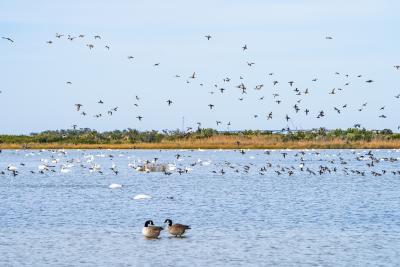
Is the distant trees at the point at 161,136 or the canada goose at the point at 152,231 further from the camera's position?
the distant trees at the point at 161,136

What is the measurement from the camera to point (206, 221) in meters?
26.6

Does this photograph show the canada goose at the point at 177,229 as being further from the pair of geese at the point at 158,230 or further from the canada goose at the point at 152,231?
the canada goose at the point at 152,231

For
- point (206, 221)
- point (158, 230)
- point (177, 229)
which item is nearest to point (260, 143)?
point (206, 221)

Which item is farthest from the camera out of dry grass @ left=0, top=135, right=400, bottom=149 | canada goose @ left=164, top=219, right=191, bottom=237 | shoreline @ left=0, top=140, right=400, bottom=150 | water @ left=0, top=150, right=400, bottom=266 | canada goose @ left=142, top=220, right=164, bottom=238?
dry grass @ left=0, top=135, right=400, bottom=149

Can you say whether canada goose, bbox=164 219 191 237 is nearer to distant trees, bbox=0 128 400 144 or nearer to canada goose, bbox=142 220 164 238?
canada goose, bbox=142 220 164 238

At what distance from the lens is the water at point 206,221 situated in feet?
64.3

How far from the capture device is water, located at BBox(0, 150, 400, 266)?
19594mm

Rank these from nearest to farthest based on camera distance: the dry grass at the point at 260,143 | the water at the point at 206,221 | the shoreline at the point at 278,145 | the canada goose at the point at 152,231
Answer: the water at the point at 206,221
the canada goose at the point at 152,231
the shoreline at the point at 278,145
the dry grass at the point at 260,143

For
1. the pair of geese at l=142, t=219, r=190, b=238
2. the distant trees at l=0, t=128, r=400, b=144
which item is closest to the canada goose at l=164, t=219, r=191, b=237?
the pair of geese at l=142, t=219, r=190, b=238

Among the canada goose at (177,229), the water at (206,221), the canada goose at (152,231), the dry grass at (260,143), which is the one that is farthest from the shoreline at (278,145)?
the canada goose at (152,231)

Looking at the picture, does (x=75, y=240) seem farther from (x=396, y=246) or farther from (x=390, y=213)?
(x=390, y=213)

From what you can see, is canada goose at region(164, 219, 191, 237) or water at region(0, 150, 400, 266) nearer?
water at region(0, 150, 400, 266)

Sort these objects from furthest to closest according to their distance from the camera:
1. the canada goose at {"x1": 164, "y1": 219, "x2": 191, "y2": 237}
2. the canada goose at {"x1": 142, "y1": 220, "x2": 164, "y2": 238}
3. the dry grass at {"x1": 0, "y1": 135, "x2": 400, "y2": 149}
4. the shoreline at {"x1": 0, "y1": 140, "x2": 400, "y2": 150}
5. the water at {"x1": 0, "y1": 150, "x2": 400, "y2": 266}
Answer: the dry grass at {"x1": 0, "y1": 135, "x2": 400, "y2": 149} < the shoreline at {"x1": 0, "y1": 140, "x2": 400, "y2": 150} < the canada goose at {"x1": 164, "y1": 219, "x2": 191, "y2": 237} < the canada goose at {"x1": 142, "y1": 220, "x2": 164, "y2": 238} < the water at {"x1": 0, "y1": 150, "x2": 400, "y2": 266}

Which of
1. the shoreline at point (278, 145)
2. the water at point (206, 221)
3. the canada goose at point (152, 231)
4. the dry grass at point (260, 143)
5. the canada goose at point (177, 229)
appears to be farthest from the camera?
the dry grass at point (260, 143)
